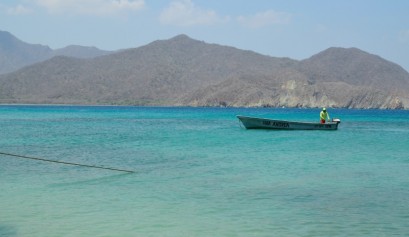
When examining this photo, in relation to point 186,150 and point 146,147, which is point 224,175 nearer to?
point 186,150

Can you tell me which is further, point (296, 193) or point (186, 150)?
point (186, 150)

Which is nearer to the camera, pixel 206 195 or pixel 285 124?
pixel 206 195


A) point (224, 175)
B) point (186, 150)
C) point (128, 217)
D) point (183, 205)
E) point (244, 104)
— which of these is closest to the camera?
point (128, 217)

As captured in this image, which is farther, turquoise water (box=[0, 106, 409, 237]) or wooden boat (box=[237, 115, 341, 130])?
wooden boat (box=[237, 115, 341, 130])

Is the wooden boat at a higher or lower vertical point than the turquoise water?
higher

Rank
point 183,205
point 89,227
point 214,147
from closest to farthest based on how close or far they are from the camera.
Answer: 1. point 89,227
2. point 183,205
3. point 214,147

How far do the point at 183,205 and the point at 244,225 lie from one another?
2383mm

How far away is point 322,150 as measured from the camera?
29.2 metres

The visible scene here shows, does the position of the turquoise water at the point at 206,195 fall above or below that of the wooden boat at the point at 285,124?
below

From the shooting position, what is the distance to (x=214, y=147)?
30281 millimetres

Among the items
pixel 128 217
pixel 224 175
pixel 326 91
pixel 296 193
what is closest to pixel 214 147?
pixel 224 175

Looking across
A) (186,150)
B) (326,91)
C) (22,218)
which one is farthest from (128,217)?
(326,91)

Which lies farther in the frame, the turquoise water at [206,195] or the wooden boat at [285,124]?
the wooden boat at [285,124]

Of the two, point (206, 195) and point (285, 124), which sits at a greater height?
point (285, 124)
